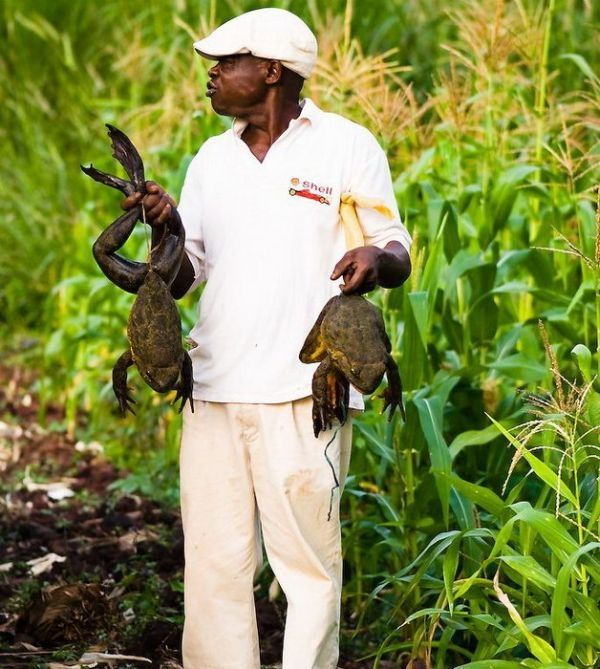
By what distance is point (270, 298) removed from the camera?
10.9 feet

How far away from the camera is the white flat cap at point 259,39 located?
325 cm

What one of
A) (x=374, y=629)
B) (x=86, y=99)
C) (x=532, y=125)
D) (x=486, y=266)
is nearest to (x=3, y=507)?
(x=374, y=629)

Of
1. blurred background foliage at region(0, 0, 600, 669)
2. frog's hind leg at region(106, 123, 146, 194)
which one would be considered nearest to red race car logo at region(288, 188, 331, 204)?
frog's hind leg at region(106, 123, 146, 194)

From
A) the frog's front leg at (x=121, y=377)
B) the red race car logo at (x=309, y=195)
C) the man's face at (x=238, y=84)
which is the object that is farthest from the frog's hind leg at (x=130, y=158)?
the frog's front leg at (x=121, y=377)

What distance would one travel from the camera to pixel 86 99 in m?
8.18

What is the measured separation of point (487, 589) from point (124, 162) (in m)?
1.42

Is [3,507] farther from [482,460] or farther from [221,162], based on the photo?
[221,162]

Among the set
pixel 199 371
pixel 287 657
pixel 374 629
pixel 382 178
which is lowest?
pixel 374 629

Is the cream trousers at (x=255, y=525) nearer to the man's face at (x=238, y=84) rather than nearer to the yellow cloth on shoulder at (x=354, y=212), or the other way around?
the yellow cloth on shoulder at (x=354, y=212)

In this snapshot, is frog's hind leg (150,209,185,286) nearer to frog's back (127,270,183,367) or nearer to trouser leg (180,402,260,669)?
frog's back (127,270,183,367)

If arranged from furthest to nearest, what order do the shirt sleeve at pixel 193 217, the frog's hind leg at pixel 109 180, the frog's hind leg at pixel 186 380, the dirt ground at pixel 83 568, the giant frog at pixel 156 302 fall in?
the dirt ground at pixel 83 568 < the shirt sleeve at pixel 193 217 < the frog's hind leg at pixel 186 380 < the giant frog at pixel 156 302 < the frog's hind leg at pixel 109 180

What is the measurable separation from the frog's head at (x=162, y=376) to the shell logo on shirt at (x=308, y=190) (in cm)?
51

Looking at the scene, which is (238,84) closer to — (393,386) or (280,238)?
(280,238)

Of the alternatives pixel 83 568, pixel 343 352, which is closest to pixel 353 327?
pixel 343 352
